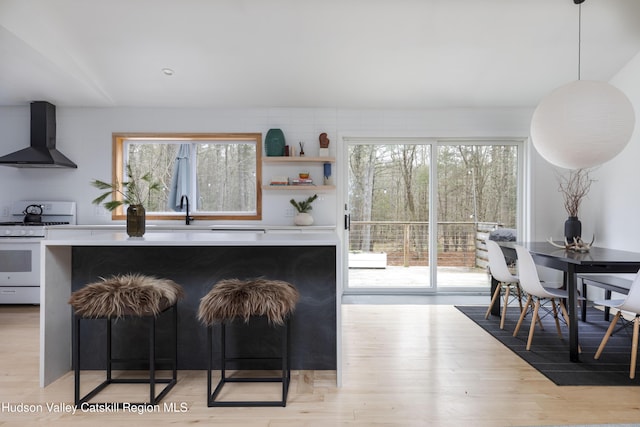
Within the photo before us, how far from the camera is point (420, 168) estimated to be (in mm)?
4965

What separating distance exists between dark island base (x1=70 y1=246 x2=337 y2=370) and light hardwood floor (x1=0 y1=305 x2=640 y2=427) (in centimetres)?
17

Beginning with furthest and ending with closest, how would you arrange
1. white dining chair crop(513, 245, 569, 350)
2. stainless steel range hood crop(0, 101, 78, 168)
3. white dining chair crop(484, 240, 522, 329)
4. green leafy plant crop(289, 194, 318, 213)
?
green leafy plant crop(289, 194, 318, 213)
stainless steel range hood crop(0, 101, 78, 168)
white dining chair crop(484, 240, 522, 329)
white dining chair crop(513, 245, 569, 350)

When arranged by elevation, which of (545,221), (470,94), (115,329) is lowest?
(115,329)

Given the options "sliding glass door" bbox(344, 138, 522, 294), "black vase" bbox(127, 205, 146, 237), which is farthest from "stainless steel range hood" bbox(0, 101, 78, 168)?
"sliding glass door" bbox(344, 138, 522, 294)

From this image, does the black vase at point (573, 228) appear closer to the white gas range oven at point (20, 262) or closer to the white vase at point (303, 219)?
the white vase at point (303, 219)

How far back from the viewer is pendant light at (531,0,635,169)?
2.49m

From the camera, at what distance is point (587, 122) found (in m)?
2.52

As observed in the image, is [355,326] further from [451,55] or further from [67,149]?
[67,149]

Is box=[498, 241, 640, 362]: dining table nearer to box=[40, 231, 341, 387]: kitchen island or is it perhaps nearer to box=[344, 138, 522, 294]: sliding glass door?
box=[40, 231, 341, 387]: kitchen island

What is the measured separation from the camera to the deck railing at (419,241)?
4.93m

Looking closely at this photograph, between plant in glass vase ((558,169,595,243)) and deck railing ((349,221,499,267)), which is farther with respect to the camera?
deck railing ((349,221,499,267))

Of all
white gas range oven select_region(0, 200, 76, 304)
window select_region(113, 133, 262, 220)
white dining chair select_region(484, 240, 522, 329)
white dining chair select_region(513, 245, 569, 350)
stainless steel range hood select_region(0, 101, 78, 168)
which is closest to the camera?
white dining chair select_region(513, 245, 569, 350)

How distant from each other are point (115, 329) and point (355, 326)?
76.8 inches

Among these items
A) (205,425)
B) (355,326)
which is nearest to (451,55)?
(355,326)
